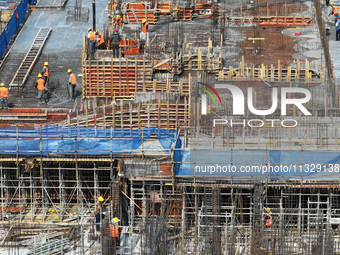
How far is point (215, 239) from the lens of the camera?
55.7 meters

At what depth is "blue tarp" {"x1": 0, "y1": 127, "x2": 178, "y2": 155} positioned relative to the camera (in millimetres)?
59281

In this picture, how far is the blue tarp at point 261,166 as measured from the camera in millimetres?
57625

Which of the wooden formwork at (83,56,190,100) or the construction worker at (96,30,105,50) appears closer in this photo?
the wooden formwork at (83,56,190,100)

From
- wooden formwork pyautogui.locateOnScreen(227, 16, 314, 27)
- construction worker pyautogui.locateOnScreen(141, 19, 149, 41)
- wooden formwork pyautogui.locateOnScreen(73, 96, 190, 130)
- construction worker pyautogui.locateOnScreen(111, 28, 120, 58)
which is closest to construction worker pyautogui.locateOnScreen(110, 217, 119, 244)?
wooden formwork pyautogui.locateOnScreen(73, 96, 190, 130)

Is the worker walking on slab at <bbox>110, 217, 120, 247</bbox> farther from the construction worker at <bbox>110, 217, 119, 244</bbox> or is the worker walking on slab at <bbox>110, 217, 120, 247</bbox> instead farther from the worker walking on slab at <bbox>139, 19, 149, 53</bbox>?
the worker walking on slab at <bbox>139, 19, 149, 53</bbox>

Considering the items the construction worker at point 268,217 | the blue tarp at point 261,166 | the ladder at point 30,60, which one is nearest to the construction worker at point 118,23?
the ladder at point 30,60

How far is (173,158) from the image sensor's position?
57781mm

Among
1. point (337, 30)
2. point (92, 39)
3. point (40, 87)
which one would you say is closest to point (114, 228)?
point (40, 87)

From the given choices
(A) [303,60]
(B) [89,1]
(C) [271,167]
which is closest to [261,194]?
(C) [271,167]

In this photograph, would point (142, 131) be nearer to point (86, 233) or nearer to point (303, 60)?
point (86, 233)

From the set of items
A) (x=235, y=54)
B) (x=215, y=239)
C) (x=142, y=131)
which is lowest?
(x=215, y=239)

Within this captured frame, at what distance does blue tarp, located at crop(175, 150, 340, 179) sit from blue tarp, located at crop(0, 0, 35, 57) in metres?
22.8

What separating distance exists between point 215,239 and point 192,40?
22727mm

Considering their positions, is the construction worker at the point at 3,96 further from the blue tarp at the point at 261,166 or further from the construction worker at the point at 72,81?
the blue tarp at the point at 261,166
